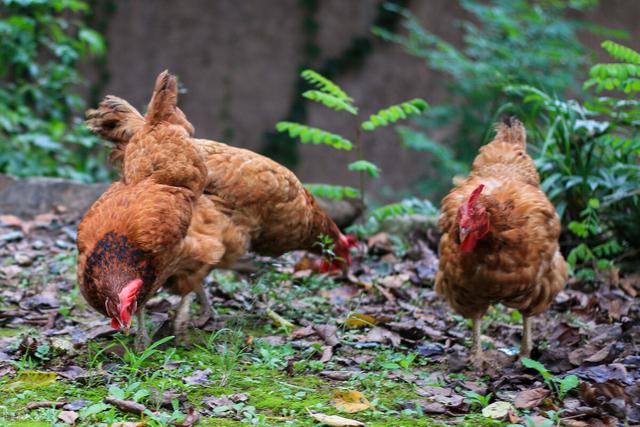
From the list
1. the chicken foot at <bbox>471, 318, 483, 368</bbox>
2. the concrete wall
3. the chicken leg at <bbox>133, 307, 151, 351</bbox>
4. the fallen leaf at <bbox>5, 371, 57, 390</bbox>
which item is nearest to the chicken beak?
the chicken foot at <bbox>471, 318, 483, 368</bbox>

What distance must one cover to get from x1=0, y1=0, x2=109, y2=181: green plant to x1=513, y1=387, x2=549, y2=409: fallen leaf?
21.7 ft

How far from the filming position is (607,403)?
319cm

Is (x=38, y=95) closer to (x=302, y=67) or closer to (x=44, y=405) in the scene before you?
(x=302, y=67)

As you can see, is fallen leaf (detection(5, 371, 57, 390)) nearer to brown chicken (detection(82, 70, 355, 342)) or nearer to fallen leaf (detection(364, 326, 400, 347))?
brown chicken (detection(82, 70, 355, 342))

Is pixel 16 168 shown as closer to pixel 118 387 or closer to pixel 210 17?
pixel 210 17

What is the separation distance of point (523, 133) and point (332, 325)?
2.04 meters

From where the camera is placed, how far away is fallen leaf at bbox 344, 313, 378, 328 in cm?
466

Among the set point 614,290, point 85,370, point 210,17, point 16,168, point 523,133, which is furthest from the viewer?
point 210,17

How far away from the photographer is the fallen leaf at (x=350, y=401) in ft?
10.6

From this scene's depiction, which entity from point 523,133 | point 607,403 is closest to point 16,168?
point 523,133

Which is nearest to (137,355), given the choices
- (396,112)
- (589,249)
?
(396,112)

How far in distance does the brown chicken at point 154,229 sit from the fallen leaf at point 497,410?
1.79 meters

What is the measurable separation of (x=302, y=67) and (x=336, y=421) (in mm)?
9324

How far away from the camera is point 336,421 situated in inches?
119
